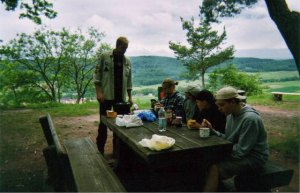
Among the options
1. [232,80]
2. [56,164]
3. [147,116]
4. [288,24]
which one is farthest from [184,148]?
[232,80]

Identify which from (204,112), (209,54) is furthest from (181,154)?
(209,54)

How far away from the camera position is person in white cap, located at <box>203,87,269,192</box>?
305 cm

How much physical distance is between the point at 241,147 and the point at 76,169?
187 cm

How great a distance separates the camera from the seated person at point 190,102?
4808mm

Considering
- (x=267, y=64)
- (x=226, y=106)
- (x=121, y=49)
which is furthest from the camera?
(x=267, y=64)

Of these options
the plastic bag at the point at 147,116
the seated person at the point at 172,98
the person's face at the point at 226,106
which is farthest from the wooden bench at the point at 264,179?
Result: the seated person at the point at 172,98

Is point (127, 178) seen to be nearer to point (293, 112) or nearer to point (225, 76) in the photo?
point (293, 112)

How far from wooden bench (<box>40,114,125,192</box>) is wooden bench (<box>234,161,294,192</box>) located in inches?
50.3

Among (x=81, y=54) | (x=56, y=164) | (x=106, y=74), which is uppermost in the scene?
(x=81, y=54)

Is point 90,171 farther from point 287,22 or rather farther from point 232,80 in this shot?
point 232,80

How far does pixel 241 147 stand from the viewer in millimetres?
3115

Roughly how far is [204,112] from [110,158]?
2.45 m

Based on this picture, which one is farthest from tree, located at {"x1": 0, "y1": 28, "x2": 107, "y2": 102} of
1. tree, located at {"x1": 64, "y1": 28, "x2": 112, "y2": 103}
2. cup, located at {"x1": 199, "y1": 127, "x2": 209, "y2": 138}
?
cup, located at {"x1": 199, "y1": 127, "x2": 209, "y2": 138}

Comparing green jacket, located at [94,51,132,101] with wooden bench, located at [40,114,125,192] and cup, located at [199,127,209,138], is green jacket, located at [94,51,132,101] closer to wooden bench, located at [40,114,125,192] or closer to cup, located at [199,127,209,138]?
wooden bench, located at [40,114,125,192]
